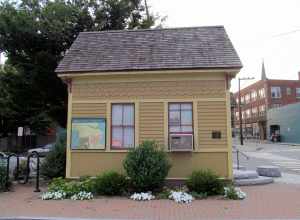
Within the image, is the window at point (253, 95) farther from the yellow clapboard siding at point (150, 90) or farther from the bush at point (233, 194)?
the bush at point (233, 194)

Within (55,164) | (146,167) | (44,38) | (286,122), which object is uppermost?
(44,38)

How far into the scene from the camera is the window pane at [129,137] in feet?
38.1

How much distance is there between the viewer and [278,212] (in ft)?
26.3

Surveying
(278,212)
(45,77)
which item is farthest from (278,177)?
(45,77)

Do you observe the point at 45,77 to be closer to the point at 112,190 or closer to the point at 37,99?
the point at 37,99

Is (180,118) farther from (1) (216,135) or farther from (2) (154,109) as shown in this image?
(1) (216,135)

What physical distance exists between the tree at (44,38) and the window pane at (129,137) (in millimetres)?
9005

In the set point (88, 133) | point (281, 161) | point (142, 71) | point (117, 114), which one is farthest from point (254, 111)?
point (88, 133)

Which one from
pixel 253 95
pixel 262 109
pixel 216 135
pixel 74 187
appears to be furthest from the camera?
pixel 253 95

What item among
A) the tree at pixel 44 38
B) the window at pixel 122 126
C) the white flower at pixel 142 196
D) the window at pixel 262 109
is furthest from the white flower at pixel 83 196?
the window at pixel 262 109

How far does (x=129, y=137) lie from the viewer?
1166cm

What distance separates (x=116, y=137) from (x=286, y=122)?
1825 inches

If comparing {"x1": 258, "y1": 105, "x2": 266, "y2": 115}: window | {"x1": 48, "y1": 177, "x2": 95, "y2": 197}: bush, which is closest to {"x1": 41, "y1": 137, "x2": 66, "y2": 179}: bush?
{"x1": 48, "y1": 177, "x2": 95, "y2": 197}: bush

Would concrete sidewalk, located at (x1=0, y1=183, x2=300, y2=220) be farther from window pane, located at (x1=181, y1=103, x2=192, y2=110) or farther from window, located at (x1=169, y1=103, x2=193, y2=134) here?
window pane, located at (x1=181, y1=103, x2=192, y2=110)
